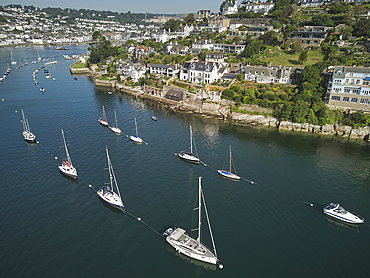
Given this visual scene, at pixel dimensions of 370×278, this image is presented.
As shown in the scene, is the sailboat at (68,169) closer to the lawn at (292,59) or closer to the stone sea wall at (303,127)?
the stone sea wall at (303,127)

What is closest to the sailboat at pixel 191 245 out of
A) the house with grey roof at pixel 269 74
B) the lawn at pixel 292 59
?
the house with grey roof at pixel 269 74

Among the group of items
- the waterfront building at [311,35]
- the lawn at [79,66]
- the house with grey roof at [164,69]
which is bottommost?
the lawn at [79,66]

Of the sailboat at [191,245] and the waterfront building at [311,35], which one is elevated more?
the waterfront building at [311,35]

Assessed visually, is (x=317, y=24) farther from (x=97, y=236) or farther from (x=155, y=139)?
(x=97, y=236)

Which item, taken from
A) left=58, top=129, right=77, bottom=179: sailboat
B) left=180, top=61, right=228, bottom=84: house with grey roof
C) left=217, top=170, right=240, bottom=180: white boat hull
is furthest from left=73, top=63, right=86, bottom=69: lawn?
left=217, top=170, right=240, bottom=180: white boat hull

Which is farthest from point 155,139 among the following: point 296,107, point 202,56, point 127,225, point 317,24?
point 317,24

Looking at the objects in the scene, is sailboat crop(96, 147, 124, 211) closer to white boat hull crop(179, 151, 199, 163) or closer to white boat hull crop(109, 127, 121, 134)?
white boat hull crop(179, 151, 199, 163)
